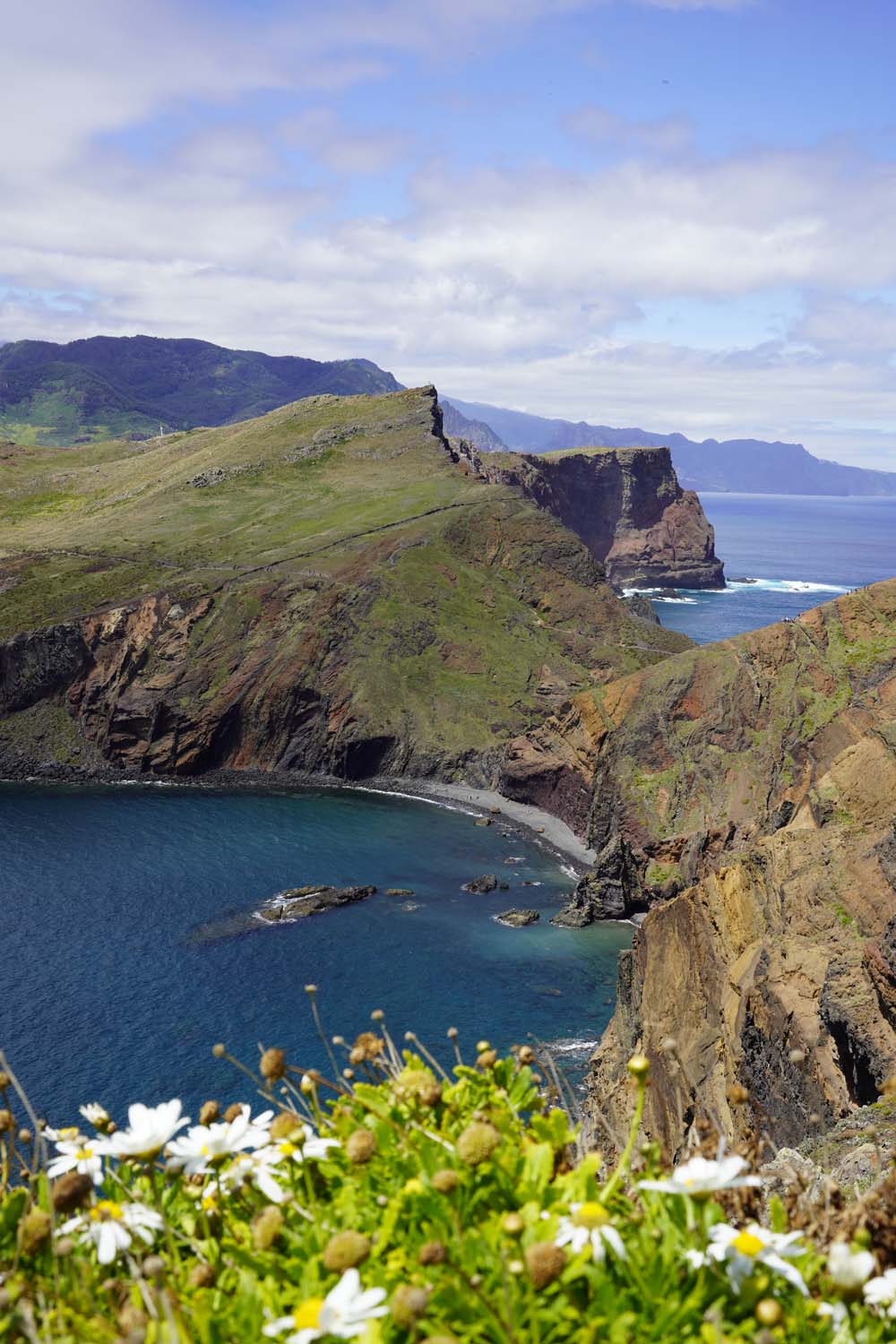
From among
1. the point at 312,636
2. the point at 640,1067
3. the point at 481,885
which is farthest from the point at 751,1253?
the point at 312,636

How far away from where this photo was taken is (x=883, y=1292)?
16.1 feet

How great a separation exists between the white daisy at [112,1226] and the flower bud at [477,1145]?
1.65 metres

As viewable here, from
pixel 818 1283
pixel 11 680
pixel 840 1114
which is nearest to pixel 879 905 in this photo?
pixel 840 1114

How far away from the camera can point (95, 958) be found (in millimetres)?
68000

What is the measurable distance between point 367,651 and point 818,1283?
127587 millimetres

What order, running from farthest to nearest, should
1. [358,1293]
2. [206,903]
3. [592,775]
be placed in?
[592,775] → [206,903] → [358,1293]

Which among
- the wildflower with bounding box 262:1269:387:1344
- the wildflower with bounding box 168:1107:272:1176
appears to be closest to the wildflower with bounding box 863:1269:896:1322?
the wildflower with bounding box 262:1269:387:1344

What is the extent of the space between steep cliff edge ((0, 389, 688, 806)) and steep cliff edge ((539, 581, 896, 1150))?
1985cm

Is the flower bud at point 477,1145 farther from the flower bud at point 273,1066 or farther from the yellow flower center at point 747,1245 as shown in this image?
the flower bud at point 273,1066

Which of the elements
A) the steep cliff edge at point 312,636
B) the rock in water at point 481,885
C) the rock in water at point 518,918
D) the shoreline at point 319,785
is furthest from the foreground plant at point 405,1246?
the shoreline at point 319,785

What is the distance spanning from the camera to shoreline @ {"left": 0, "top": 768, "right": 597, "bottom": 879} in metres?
110

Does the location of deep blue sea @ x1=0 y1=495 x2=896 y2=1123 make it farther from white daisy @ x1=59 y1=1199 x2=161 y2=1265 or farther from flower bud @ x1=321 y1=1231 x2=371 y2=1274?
flower bud @ x1=321 y1=1231 x2=371 y2=1274

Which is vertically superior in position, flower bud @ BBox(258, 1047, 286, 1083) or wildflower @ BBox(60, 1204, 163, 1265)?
flower bud @ BBox(258, 1047, 286, 1083)

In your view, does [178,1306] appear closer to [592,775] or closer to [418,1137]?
[418,1137]
